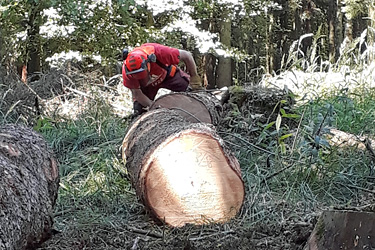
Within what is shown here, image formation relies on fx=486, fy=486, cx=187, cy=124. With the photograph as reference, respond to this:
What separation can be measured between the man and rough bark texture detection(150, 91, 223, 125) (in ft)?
1.55

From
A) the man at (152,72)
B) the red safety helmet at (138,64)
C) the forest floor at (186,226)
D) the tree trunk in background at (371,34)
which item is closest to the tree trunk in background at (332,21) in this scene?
the tree trunk in background at (371,34)

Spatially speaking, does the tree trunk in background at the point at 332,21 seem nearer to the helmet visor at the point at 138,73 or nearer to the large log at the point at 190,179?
the helmet visor at the point at 138,73

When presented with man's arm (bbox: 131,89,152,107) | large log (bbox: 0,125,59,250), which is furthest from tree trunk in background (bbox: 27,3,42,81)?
large log (bbox: 0,125,59,250)

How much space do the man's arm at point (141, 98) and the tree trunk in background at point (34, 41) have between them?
3.81m

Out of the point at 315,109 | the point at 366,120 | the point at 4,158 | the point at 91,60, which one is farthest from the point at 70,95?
the point at 4,158

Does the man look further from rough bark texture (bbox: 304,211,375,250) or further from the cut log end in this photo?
rough bark texture (bbox: 304,211,375,250)

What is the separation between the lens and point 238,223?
3.55 m

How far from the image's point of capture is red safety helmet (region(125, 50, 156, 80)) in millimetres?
5465

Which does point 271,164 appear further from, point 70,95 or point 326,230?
point 70,95

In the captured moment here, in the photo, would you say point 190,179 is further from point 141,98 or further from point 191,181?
point 141,98

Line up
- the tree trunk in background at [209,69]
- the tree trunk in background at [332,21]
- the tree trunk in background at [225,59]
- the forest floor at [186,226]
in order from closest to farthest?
the forest floor at [186,226], the tree trunk in background at [225,59], the tree trunk in background at [209,69], the tree trunk in background at [332,21]

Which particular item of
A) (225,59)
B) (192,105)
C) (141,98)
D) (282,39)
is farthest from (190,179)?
(282,39)

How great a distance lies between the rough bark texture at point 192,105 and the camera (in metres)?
5.14

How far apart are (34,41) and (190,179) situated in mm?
7383
